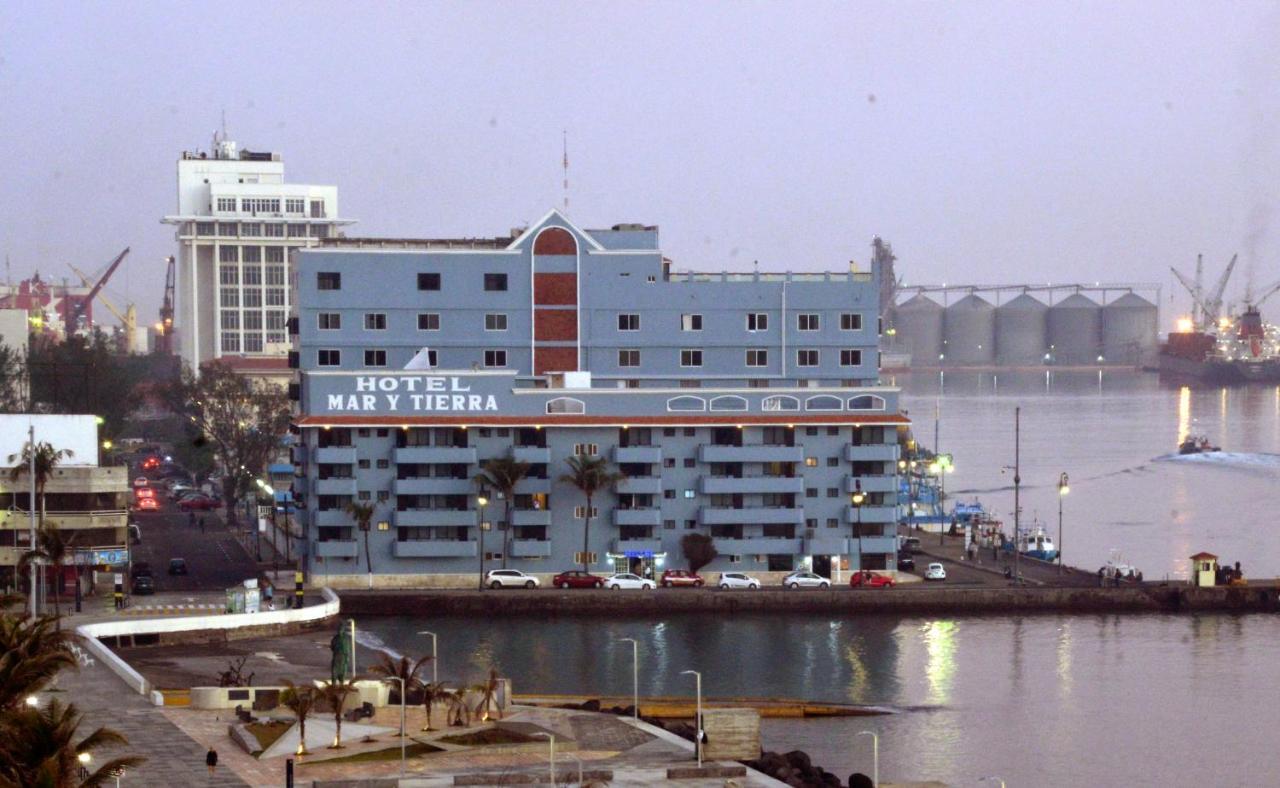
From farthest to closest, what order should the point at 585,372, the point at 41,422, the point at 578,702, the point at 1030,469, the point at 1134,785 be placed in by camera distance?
the point at 1030,469
the point at 585,372
the point at 41,422
the point at 578,702
the point at 1134,785

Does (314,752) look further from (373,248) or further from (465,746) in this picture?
(373,248)

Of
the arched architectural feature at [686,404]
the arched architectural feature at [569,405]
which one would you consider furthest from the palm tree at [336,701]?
the arched architectural feature at [686,404]

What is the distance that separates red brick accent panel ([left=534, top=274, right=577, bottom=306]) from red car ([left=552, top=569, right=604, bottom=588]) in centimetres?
804

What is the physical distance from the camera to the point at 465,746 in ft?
115

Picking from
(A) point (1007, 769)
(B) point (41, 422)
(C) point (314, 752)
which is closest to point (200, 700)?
(C) point (314, 752)

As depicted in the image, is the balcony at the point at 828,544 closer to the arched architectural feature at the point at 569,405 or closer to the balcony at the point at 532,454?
the arched architectural feature at the point at 569,405

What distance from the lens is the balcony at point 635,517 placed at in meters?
60.2

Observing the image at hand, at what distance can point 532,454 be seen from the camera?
59906mm

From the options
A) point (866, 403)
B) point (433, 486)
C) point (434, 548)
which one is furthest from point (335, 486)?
point (866, 403)

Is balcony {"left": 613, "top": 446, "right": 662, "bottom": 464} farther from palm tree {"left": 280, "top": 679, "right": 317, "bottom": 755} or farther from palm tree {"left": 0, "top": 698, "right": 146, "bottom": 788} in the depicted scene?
palm tree {"left": 0, "top": 698, "right": 146, "bottom": 788}

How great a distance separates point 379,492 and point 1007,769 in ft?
79.9

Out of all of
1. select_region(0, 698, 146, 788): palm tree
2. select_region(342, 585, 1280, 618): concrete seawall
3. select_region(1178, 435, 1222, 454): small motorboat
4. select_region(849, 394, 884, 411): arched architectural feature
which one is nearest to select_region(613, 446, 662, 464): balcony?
select_region(342, 585, 1280, 618): concrete seawall

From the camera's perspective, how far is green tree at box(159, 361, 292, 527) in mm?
81938

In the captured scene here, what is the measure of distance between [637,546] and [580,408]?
162 inches
